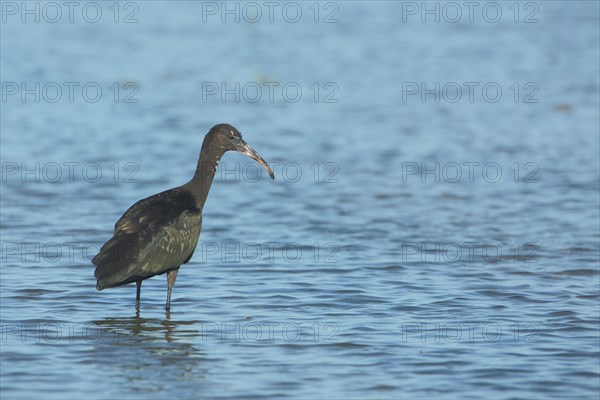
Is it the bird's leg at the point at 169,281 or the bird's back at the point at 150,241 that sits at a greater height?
the bird's back at the point at 150,241

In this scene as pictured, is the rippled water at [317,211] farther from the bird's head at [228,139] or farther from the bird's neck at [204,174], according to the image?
the bird's head at [228,139]

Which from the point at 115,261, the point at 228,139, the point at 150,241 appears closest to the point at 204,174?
the point at 228,139

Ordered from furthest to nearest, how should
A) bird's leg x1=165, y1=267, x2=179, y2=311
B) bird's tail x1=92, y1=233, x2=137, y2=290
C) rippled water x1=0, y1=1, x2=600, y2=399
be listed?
bird's leg x1=165, y1=267, x2=179, y2=311, bird's tail x1=92, y1=233, x2=137, y2=290, rippled water x1=0, y1=1, x2=600, y2=399

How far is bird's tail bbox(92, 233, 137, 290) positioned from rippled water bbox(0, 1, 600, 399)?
17.6 inches

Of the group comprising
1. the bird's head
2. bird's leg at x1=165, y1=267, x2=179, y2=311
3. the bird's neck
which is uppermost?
the bird's head

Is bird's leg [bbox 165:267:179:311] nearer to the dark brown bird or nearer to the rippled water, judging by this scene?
the dark brown bird

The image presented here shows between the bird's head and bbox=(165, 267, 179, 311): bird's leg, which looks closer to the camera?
bbox=(165, 267, 179, 311): bird's leg

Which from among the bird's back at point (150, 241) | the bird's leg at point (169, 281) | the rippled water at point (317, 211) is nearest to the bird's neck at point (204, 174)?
the bird's back at point (150, 241)

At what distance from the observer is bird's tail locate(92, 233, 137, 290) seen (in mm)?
9789

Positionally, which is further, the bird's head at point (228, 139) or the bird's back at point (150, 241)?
the bird's head at point (228, 139)

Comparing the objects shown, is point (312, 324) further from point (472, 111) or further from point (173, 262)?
point (472, 111)

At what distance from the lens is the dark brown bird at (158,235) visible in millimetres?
9922

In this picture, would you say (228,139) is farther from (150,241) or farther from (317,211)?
(317,211)

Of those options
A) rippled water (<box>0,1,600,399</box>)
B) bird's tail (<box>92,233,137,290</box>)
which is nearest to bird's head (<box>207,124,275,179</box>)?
rippled water (<box>0,1,600,399</box>)
